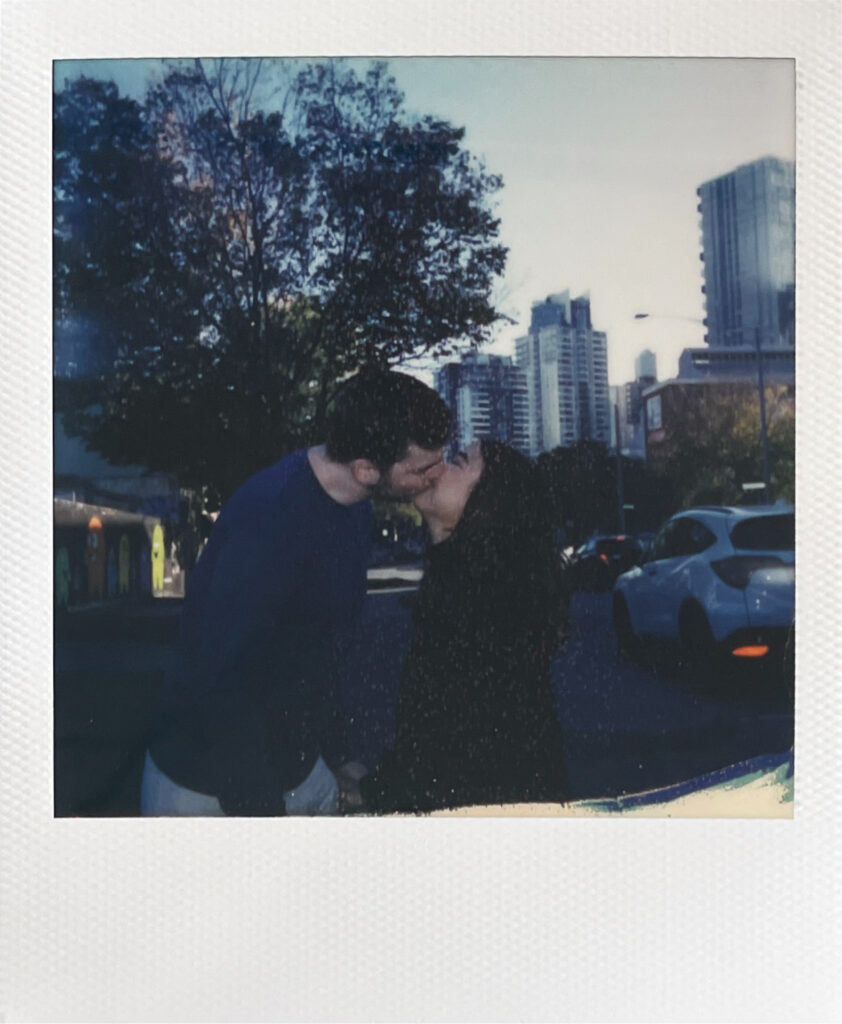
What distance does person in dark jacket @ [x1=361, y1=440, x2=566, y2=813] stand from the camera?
279 centimetres

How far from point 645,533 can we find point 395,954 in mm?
1221

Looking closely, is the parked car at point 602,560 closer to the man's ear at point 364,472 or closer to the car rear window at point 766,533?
the car rear window at point 766,533

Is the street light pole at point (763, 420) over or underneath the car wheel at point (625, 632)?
over

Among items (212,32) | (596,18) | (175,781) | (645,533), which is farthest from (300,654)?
(596,18)

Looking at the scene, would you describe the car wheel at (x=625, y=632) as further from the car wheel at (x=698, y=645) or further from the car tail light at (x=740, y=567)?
the car tail light at (x=740, y=567)

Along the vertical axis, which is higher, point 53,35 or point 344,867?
point 53,35

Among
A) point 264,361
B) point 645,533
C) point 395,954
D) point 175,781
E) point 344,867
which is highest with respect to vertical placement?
point 264,361

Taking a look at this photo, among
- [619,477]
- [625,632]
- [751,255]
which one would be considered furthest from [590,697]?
[751,255]

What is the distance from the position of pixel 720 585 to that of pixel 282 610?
3.60 feet

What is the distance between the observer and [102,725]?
9.25ft

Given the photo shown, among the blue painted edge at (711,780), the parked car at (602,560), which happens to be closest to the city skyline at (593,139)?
the parked car at (602,560)

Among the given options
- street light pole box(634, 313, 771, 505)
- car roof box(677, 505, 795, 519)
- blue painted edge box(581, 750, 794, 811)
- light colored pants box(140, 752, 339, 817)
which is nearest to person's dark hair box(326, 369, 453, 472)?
street light pole box(634, 313, 771, 505)

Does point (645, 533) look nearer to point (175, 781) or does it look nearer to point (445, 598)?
point (445, 598)

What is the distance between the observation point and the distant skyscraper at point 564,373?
2754 millimetres
